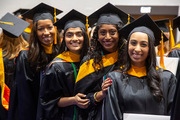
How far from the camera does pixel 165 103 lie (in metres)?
1.81

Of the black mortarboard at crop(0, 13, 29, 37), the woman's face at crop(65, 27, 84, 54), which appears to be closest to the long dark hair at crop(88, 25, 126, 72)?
Answer: the woman's face at crop(65, 27, 84, 54)

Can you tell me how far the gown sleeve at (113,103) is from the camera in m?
1.81

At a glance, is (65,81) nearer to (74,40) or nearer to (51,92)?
(51,92)

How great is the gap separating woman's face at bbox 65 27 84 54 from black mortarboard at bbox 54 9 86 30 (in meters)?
0.07

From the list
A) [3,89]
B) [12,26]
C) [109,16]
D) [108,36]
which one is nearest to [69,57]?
[108,36]

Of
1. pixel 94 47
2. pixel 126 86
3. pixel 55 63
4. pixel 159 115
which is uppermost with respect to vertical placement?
pixel 94 47

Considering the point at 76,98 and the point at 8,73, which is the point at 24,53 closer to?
the point at 8,73

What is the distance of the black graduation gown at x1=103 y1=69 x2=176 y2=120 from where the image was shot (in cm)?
180

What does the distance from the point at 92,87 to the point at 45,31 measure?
3.44 feet

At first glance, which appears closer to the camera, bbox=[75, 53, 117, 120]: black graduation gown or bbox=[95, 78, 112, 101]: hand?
bbox=[95, 78, 112, 101]: hand

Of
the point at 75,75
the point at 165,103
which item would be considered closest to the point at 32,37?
the point at 75,75

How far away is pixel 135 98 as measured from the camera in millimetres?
1808

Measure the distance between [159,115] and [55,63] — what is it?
1236mm

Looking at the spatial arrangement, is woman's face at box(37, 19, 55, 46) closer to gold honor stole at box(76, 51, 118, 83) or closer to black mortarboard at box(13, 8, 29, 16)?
gold honor stole at box(76, 51, 118, 83)
